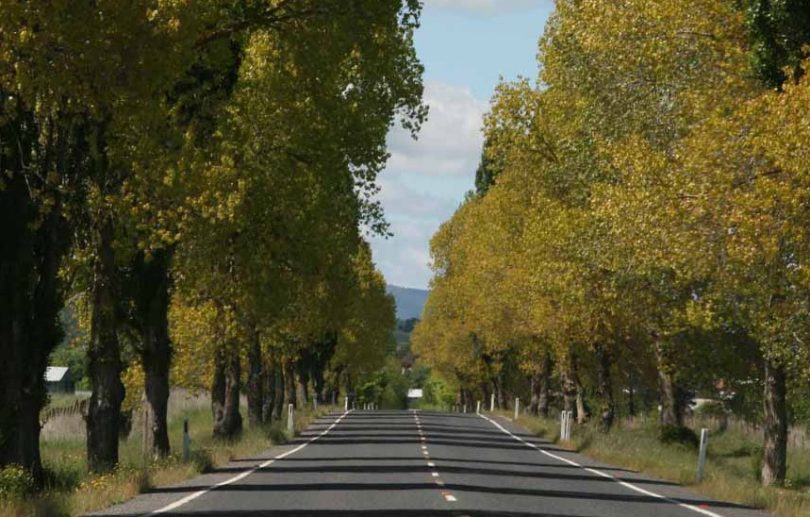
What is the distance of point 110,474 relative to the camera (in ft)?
81.4

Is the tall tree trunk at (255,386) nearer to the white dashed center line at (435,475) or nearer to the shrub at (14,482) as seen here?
the white dashed center line at (435,475)

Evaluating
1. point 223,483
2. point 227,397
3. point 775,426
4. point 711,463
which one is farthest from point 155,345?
point 775,426

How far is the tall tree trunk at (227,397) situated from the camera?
45.1 meters

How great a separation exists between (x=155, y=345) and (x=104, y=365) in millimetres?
5298

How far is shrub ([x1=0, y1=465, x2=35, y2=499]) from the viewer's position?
18991 mm

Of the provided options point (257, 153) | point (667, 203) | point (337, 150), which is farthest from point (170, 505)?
point (337, 150)

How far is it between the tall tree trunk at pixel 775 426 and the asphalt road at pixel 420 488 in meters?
4.26

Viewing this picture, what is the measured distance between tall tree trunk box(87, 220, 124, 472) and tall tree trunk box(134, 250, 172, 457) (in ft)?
11.1

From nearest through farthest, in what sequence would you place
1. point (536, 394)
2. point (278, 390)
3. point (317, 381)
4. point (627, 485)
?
point (627, 485) < point (278, 390) < point (536, 394) < point (317, 381)

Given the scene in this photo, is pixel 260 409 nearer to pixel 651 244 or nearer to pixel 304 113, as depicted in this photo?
pixel 304 113

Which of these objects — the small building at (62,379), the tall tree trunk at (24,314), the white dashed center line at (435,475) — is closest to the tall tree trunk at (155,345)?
the white dashed center line at (435,475)

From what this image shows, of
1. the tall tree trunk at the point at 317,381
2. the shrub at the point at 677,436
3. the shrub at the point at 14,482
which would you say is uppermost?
the tall tree trunk at the point at 317,381

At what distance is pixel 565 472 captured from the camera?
30156mm

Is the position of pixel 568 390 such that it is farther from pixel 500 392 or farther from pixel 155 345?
pixel 500 392
